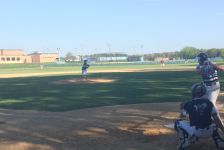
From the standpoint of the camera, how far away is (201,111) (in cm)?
659

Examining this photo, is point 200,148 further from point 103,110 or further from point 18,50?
point 18,50

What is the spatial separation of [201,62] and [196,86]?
2.10 metres

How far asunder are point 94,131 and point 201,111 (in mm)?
3010

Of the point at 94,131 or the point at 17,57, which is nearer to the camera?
the point at 94,131

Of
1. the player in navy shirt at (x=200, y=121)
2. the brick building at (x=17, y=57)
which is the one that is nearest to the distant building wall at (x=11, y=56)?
the brick building at (x=17, y=57)

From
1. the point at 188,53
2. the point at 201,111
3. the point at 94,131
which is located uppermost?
the point at 188,53

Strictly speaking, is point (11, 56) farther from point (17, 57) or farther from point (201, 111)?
point (201, 111)

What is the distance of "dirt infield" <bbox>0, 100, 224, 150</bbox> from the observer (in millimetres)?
7578

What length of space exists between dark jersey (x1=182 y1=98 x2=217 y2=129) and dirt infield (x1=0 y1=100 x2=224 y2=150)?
484 millimetres

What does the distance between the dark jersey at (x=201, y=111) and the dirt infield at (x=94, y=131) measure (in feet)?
1.59

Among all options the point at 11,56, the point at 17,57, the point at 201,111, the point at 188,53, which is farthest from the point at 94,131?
the point at 188,53

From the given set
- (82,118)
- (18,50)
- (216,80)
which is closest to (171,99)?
(82,118)

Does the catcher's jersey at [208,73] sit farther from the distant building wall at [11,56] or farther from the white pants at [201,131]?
the distant building wall at [11,56]

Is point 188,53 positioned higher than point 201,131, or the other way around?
point 188,53
